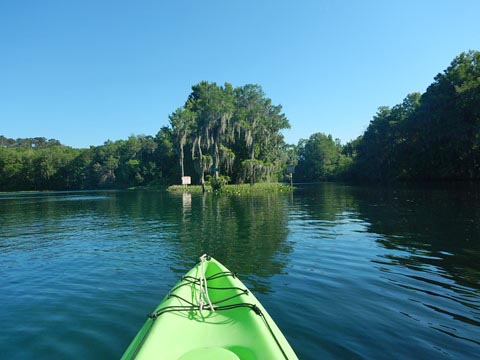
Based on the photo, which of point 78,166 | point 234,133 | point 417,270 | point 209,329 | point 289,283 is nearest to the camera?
point 209,329

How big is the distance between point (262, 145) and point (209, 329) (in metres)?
57.0

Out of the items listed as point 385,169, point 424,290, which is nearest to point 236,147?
point 385,169

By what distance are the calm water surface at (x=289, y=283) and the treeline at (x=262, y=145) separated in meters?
37.8

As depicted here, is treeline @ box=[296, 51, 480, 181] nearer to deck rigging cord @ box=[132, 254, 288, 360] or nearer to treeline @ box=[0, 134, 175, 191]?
deck rigging cord @ box=[132, 254, 288, 360]

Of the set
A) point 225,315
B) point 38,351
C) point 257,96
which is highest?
point 257,96

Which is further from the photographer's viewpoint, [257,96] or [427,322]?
[257,96]

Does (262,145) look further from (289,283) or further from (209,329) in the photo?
(209,329)

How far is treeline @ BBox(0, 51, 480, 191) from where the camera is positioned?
48812 mm

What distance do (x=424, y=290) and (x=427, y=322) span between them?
1.70m

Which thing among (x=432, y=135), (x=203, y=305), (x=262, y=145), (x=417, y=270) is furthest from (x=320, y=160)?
(x=203, y=305)

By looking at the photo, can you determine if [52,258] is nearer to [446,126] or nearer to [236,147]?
[236,147]

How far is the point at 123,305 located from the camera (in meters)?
6.45

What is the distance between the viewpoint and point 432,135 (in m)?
52.7

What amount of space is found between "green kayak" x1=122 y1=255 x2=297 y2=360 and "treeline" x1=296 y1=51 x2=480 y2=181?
50.7 metres
